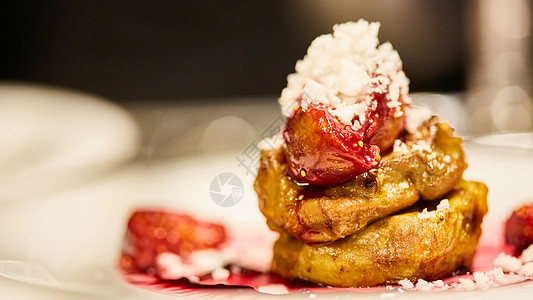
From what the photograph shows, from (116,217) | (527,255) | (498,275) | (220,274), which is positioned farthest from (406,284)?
(116,217)

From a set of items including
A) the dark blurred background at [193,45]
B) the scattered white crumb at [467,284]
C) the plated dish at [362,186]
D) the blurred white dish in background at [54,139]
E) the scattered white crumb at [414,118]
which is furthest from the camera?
the dark blurred background at [193,45]

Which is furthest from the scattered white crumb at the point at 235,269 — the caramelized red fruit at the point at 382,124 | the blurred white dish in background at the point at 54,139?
the blurred white dish in background at the point at 54,139

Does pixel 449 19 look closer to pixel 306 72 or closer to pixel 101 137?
pixel 101 137

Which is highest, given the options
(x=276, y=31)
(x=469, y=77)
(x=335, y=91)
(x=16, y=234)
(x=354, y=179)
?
(x=276, y=31)

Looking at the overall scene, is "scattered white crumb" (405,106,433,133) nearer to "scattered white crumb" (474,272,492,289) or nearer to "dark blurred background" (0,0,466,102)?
Result: "scattered white crumb" (474,272,492,289)

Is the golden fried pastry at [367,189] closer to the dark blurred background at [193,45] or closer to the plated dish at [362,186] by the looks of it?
the plated dish at [362,186]

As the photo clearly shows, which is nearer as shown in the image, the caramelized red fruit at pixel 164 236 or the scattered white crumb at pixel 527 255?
the scattered white crumb at pixel 527 255

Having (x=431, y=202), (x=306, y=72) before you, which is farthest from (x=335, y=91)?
(x=431, y=202)
